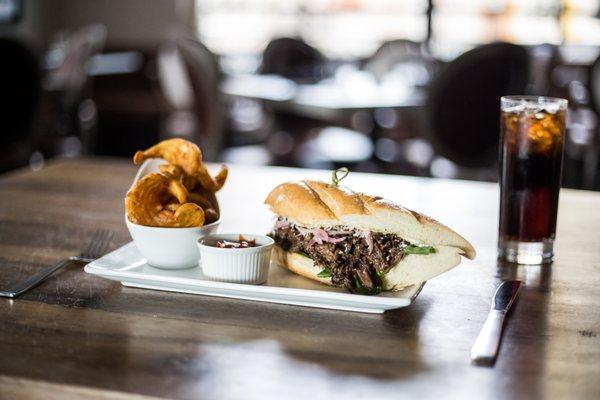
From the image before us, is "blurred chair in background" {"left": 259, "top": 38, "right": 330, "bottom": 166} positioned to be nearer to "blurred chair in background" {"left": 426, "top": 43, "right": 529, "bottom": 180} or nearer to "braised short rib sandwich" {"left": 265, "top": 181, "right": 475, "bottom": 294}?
"blurred chair in background" {"left": 426, "top": 43, "right": 529, "bottom": 180}

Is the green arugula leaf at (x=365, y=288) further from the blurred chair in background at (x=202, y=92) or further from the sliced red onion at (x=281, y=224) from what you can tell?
the blurred chair in background at (x=202, y=92)

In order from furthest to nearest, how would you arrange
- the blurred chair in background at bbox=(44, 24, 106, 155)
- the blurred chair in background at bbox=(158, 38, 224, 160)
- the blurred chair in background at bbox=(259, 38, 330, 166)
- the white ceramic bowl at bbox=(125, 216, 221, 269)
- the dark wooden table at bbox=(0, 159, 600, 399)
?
the blurred chair in background at bbox=(44, 24, 106, 155)
the blurred chair in background at bbox=(259, 38, 330, 166)
the blurred chair in background at bbox=(158, 38, 224, 160)
the white ceramic bowl at bbox=(125, 216, 221, 269)
the dark wooden table at bbox=(0, 159, 600, 399)

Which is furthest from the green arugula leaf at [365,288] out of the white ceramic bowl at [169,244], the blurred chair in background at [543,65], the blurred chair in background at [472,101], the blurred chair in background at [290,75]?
the blurred chair in background at [543,65]

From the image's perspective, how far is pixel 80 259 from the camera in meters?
1.42

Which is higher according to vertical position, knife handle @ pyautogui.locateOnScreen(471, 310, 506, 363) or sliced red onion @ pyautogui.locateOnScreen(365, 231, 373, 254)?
sliced red onion @ pyautogui.locateOnScreen(365, 231, 373, 254)

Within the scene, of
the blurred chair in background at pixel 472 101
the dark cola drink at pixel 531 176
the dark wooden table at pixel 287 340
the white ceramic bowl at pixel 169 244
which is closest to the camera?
the dark wooden table at pixel 287 340

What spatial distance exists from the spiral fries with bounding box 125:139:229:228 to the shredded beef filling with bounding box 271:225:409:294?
0.21m

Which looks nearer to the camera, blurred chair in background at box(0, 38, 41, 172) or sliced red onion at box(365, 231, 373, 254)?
sliced red onion at box(365, 231, 373, 254)

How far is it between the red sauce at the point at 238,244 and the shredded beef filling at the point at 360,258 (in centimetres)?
10

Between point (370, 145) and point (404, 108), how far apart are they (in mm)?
469

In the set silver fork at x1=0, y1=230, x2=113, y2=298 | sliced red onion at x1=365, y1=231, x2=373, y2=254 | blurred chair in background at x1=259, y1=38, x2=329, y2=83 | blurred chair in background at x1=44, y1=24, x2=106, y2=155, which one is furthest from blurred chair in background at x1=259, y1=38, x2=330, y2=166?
sliced red onion at x1=365, y1=231, x2=373, y2=254

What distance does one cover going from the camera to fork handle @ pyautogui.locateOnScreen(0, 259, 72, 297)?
1247 mm

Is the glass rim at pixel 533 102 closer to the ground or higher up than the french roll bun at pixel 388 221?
higher up

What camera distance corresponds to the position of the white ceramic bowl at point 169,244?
1.29 m
